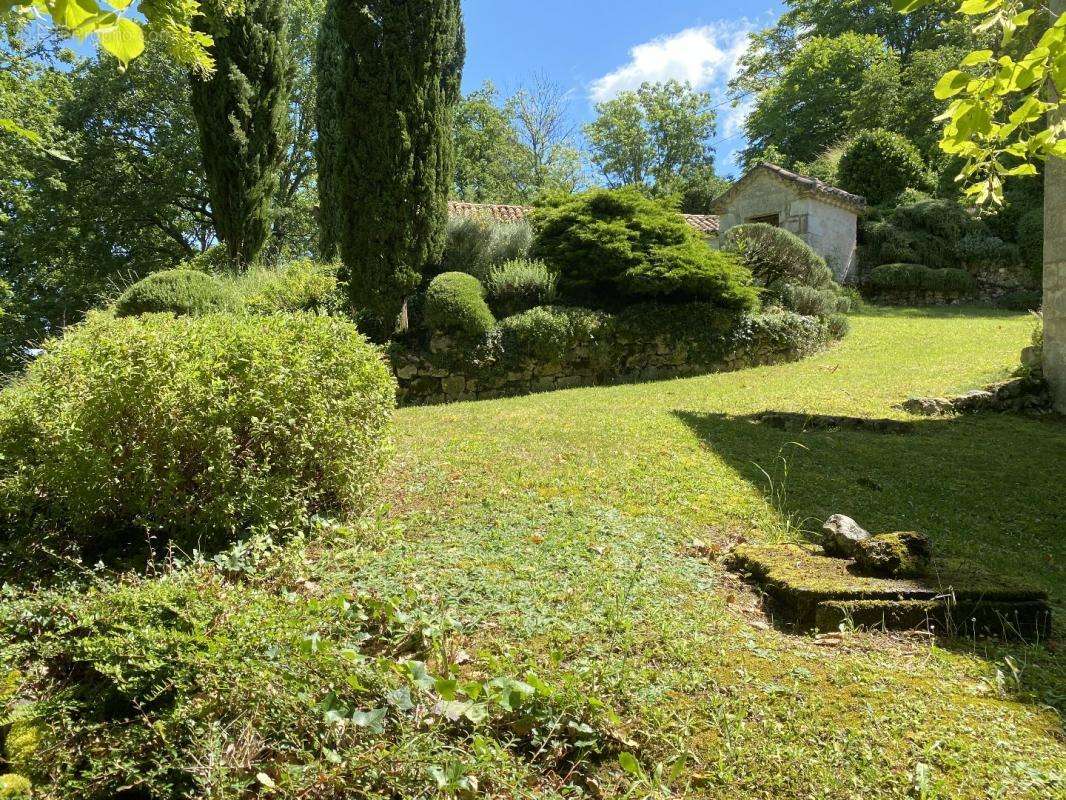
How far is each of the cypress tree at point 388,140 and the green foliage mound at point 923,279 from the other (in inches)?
584

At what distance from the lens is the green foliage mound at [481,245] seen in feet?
40.0

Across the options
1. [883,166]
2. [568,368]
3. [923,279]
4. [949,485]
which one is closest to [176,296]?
[568,368]

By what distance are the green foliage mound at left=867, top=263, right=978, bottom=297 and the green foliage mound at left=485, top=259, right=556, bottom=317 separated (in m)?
12.7

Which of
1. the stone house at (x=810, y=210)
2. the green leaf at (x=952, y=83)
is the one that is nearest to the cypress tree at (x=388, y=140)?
the green leaf at (x=952, y=83)

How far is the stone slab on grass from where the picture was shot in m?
2.82

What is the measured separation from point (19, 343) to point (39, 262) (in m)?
3.78

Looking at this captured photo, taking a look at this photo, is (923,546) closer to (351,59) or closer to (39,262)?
(351,59)

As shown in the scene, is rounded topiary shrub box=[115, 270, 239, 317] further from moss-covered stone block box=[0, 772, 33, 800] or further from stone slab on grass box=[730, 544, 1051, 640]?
stone slab on grass box=[730, 544, 1051, 640]

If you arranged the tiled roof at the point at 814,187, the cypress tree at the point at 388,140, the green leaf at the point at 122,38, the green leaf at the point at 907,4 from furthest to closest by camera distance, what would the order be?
the tiled roof at the point at 814,187 < the cypress tree at the point at 388,140 < the green leaf at the point at 907,4 < the green leaf at the point at 122,38

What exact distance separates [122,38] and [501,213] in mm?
18171

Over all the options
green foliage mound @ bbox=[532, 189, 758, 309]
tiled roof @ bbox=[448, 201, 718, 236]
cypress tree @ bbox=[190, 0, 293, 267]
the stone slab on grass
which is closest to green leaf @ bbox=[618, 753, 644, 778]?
the stone slab on grass

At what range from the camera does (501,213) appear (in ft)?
62.4

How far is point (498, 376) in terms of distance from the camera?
10.4 meters

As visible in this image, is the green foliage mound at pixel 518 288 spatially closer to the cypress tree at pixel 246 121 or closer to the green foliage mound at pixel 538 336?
the green foliage mound at pixel 538 336
